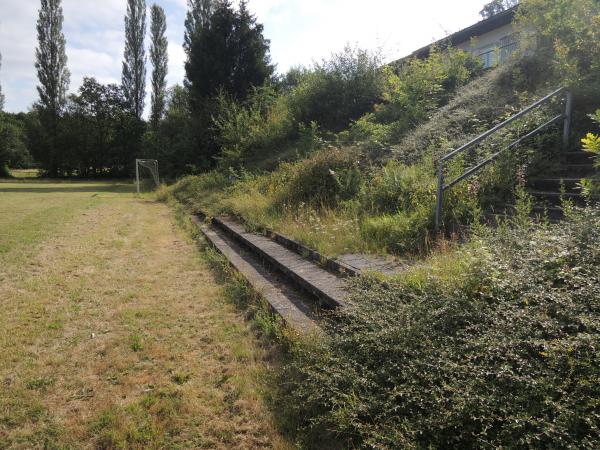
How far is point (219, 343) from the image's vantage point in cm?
370

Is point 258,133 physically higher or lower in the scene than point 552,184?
higher

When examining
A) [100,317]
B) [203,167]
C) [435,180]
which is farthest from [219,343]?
[203,167]

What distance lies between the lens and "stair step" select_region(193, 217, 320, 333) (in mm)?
3672

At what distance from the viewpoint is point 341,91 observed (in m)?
13.6

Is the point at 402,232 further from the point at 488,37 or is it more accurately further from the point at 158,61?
the point at 158,61

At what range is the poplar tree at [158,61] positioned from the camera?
41344 millimetres

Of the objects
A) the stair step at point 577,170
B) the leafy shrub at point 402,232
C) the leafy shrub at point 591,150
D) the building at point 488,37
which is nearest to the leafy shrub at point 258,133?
the building at point 488,37

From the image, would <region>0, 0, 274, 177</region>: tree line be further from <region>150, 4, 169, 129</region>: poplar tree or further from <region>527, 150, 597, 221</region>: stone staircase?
<region>527, 150, 597, 221</region>: stone staircase

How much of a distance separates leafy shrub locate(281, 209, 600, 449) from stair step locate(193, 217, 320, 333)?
57 cm

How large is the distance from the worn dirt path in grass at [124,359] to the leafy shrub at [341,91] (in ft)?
29.1

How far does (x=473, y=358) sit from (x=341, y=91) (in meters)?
12.7

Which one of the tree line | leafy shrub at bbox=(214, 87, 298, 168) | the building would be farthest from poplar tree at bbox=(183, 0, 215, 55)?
the building

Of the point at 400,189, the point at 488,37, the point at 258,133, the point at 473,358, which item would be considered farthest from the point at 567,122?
the point at 258,133

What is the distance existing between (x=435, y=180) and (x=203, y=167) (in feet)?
62.1
